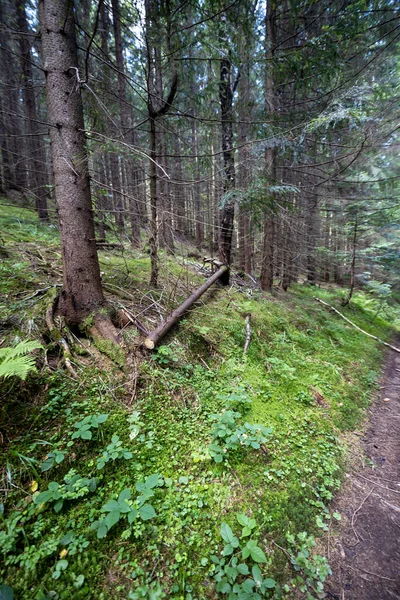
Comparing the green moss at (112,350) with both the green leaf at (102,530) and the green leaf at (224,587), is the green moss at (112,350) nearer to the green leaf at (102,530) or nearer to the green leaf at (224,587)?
the green leaf at (102,530)

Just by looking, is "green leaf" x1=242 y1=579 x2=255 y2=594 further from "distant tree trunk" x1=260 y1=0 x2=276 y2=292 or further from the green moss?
"distant tree trunk" x1=260 y1=0 x2=276 y2=292

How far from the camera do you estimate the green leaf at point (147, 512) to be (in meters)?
1.77

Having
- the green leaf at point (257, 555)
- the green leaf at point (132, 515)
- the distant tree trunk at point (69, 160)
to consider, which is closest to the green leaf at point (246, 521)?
the green leaf at point (257, 555)

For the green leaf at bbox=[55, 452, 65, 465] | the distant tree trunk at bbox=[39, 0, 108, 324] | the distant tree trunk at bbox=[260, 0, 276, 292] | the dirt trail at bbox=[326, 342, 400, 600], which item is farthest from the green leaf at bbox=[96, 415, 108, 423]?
the distant tree trunk at bbox=[260, 0, 276, 292]

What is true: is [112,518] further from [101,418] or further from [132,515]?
[101,418]

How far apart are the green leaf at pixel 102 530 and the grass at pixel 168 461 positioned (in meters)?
0.09

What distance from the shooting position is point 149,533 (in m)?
1.79

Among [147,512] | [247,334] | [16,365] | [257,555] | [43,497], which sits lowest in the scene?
[257,555]

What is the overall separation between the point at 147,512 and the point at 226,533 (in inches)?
25.3

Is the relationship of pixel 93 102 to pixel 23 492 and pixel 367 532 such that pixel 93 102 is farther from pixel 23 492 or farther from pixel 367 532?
pixel 367 532

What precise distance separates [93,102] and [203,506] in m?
5.19

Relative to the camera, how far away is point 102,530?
1.67 m

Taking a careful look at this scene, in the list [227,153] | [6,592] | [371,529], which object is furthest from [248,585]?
[227,153]

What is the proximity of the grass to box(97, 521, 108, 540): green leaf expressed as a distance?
91 millimetres
